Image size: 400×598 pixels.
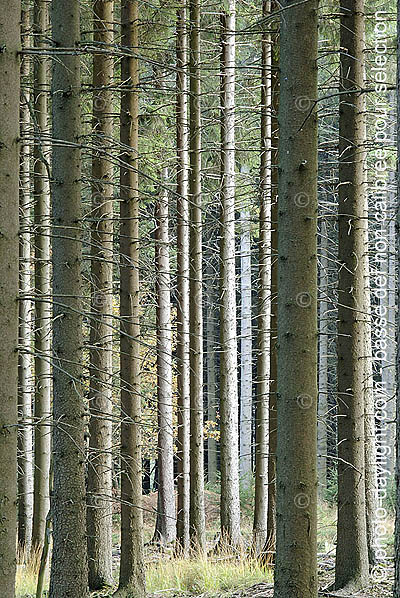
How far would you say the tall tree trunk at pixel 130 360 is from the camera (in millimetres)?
9094

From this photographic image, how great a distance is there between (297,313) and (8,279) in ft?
7.23

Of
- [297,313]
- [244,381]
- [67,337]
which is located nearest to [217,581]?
[67,337]

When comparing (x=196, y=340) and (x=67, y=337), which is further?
(x=196, y=340)

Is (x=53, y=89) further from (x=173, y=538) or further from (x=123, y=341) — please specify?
(x=173, y=538)

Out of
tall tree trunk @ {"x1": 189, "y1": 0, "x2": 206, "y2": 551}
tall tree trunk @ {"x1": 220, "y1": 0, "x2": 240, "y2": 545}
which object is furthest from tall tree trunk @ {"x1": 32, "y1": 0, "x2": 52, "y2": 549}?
tall tree trunk @ {"x1": 220, "y1": 0, "x2": 240, "y2": 545}

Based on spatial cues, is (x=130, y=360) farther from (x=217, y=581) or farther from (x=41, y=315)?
(x=41, y=315)

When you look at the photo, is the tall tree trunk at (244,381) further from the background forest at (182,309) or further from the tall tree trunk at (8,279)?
the tall tree trunk at (8,279)

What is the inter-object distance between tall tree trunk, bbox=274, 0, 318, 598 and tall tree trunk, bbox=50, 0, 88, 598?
199 cm

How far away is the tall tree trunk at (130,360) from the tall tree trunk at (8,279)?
13.3 feet

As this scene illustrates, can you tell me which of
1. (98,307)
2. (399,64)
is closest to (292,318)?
(399,64)

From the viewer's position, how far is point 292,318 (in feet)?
19.2

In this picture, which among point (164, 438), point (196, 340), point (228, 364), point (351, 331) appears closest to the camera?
point (351, 331)

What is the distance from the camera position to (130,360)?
365 inches

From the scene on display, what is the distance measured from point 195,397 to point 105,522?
14.6 feet
